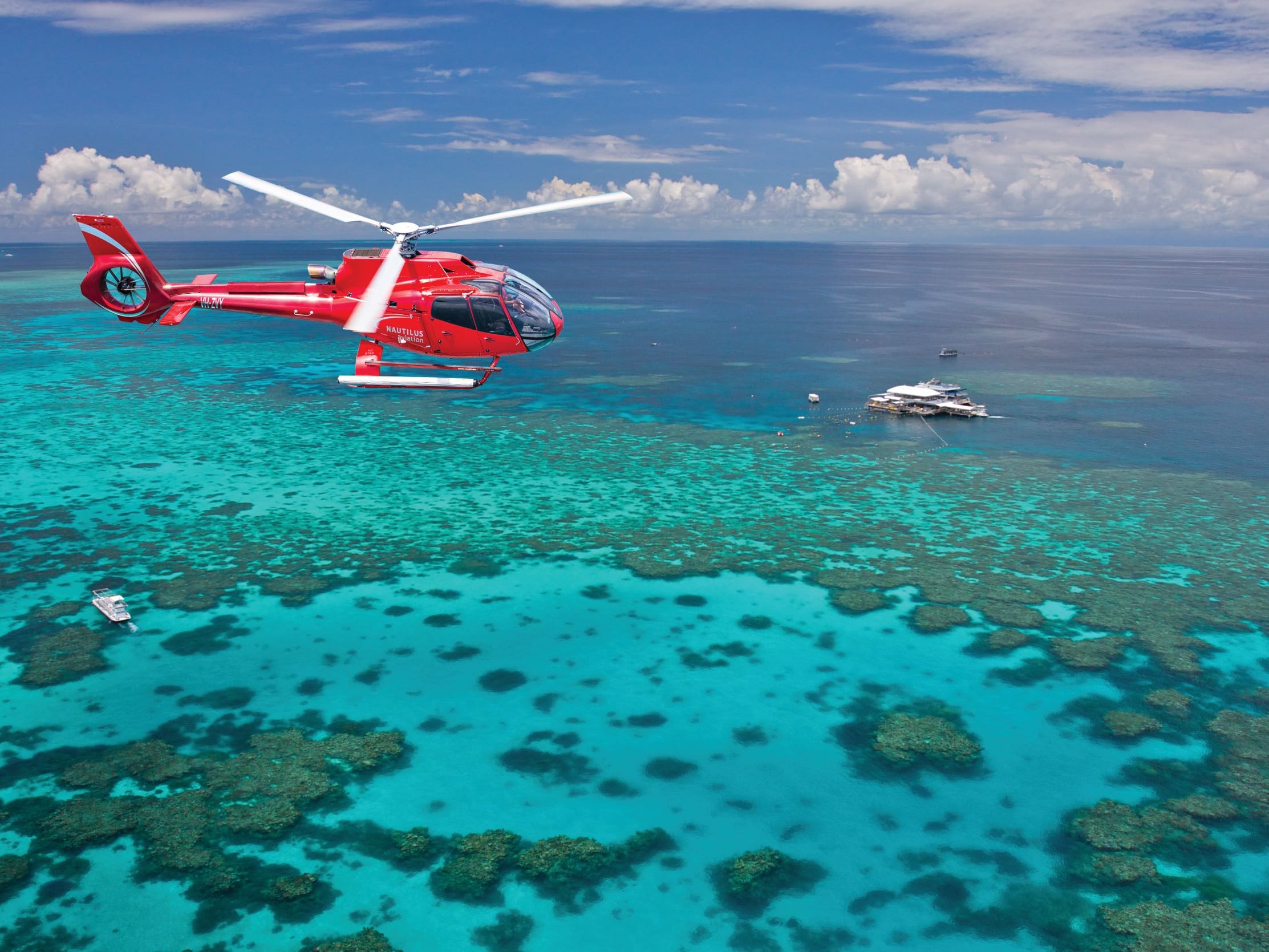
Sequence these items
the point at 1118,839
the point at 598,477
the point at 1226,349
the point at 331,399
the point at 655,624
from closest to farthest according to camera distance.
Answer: the point at 1118,839, the point at 655,624, the point at 598,477, the point at 331,399, the point at 1226,349

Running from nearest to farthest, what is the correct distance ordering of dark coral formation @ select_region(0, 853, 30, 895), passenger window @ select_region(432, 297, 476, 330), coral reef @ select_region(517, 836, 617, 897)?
dark coral formation @ select_region(0, 853, 30, 895), coral reef @ select_region(517, 836, 617, 897), passenger window @ select_region(432, 297, 476, 330)

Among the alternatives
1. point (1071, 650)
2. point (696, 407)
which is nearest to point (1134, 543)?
point (1071, 650)

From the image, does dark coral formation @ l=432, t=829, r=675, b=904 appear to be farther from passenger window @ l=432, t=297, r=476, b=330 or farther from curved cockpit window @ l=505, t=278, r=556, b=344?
passenger window @ l=432, t=297, r=476, b=330

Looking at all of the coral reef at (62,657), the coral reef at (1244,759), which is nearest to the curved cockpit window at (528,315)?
the coral reef at (62,657)

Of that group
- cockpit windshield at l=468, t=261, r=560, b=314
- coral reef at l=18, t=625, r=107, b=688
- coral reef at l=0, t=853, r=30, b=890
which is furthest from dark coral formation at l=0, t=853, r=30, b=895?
cockpit windshield at l=468, t=261, r=560, b=314

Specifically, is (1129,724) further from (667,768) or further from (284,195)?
(284,195)

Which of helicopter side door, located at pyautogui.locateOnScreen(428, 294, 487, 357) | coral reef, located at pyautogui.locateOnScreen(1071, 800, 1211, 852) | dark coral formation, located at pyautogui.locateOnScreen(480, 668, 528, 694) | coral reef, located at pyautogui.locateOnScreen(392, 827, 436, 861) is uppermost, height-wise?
helicopter side door, located at pyautogui.locateOnScreen(428, 294, 487, 357)

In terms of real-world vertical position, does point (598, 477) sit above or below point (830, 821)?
above

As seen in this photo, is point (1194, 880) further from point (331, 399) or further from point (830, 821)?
point (331, 399)
